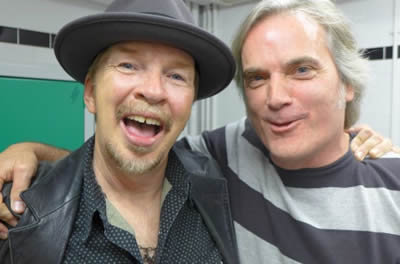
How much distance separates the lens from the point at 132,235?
1019 millimetres

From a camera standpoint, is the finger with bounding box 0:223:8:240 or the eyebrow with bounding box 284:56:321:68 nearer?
the finger with bounding box 0:223:8:240

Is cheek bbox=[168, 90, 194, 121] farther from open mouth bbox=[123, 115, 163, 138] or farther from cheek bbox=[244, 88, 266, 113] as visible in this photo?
cheek bbox=[244, 88, 266, 113]

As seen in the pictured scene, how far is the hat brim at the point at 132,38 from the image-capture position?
0.99 m

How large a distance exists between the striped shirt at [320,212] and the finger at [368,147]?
29 millimetres

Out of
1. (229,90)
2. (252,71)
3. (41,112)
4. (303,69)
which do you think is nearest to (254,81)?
(252,71)

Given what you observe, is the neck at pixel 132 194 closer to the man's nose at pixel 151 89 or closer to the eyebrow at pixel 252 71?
the man's nose at pixel 151 89

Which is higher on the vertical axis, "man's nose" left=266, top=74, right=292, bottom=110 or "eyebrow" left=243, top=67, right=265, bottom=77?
"eyebrow" left=243, top=67, right=265, bottom=77

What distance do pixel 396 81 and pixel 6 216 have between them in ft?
7.60

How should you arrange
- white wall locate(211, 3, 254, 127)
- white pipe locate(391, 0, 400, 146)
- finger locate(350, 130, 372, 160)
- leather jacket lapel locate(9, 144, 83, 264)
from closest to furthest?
leather jacket lapel locate(9, 144, 83, 264) < finger locate(350, 130, 372, 160) < white pipe locate(391, 0, 400, 146) < white wall locate(211, 3, 254, 127)

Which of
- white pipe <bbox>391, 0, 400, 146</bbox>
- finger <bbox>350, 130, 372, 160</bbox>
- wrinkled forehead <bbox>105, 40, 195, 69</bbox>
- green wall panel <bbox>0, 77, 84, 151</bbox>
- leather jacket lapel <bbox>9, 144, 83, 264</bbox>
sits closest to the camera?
leather jacket lapel <bbox>9, 144, 83, 264</bbox>

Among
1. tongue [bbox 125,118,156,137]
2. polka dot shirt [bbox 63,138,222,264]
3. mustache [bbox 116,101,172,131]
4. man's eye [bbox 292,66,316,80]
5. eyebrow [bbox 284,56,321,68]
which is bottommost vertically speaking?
polka dot shirt [bbox 63,138,222,264]

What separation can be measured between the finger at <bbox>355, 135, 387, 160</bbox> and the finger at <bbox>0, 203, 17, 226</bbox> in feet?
3.74

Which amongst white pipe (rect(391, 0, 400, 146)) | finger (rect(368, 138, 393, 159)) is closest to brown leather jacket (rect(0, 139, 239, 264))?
finger (rect(368, 138, 393, 159))

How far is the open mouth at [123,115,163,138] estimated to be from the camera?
3.51ft
